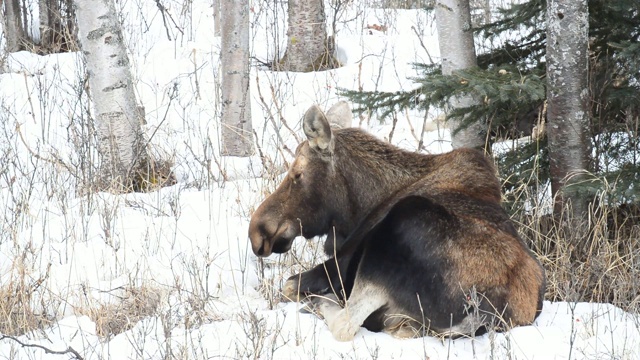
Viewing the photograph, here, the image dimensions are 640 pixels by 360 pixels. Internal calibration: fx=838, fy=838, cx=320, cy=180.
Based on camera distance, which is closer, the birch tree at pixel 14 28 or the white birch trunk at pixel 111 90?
the white birch trunk at pixel 111 90

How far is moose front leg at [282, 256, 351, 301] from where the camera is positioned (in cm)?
497

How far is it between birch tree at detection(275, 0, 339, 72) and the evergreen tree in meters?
4.93

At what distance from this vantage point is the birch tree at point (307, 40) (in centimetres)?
1157

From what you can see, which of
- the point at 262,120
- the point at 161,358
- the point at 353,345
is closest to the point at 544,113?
the point at 353,345

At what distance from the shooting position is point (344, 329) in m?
4.57

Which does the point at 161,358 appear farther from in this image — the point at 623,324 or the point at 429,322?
the point at 623,324

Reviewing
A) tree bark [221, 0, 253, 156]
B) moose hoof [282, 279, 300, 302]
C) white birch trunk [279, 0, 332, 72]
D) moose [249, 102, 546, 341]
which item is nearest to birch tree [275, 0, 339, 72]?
white birch trunk [279, 0, 332, 72]

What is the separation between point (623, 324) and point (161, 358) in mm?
2616

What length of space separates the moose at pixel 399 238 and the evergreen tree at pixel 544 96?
0.89m

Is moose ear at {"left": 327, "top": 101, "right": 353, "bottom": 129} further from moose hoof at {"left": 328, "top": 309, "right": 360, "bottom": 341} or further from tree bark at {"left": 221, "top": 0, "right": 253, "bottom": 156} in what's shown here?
tree bark at {"left": 221, "top": 0, "right": 253, "bottom": 156}

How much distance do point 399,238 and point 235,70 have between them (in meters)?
4.49

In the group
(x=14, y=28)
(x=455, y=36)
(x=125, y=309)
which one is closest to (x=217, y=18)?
(x=14, y=28)

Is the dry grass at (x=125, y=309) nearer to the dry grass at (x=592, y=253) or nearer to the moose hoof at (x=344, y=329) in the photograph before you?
the moose hoof at (x=344, y=329)

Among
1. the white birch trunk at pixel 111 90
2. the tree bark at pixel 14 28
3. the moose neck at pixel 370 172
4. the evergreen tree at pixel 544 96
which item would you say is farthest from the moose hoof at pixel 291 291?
the tree bark at pixel 14 28
